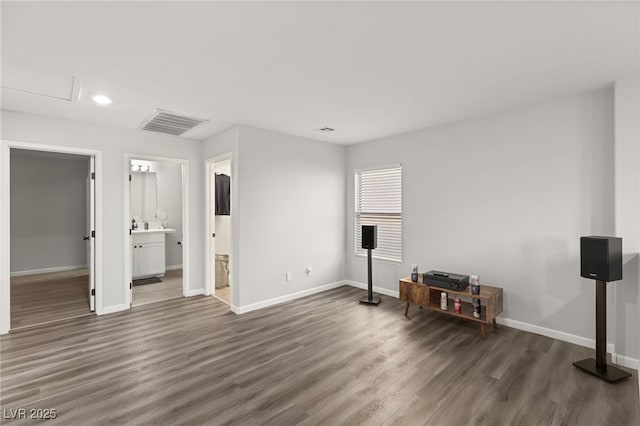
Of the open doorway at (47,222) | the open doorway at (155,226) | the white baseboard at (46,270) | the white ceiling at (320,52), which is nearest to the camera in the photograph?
the white ceiling at (320,52)

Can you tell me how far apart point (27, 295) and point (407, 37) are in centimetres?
646

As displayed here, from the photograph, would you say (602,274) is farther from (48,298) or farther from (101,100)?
(48,298)

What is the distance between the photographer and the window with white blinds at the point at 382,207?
4785mm

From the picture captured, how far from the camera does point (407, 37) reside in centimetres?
203

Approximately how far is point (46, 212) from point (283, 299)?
6096 mm

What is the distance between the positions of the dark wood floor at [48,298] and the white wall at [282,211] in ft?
7.56

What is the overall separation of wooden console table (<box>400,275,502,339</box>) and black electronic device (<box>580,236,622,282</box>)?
3.14 feet

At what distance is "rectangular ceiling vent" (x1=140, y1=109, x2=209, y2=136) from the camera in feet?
11.9

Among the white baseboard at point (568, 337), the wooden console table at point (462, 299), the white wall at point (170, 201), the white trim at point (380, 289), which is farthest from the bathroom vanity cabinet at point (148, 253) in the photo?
the white baseboard at point (568, 337)

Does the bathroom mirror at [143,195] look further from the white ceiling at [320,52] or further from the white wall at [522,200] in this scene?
the white wall at [522,200]

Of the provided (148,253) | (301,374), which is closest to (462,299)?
(301,374)

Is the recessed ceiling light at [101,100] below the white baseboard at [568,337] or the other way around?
the other way around

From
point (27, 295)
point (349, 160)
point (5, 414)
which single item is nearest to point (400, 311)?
point (349, 160)

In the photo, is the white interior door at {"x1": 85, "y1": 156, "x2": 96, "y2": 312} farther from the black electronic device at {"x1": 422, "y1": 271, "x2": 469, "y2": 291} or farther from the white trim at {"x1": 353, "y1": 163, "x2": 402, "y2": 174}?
the black electronic device at {"x1": 422, "y1": 271, "x2": 469, "y2": 291}
